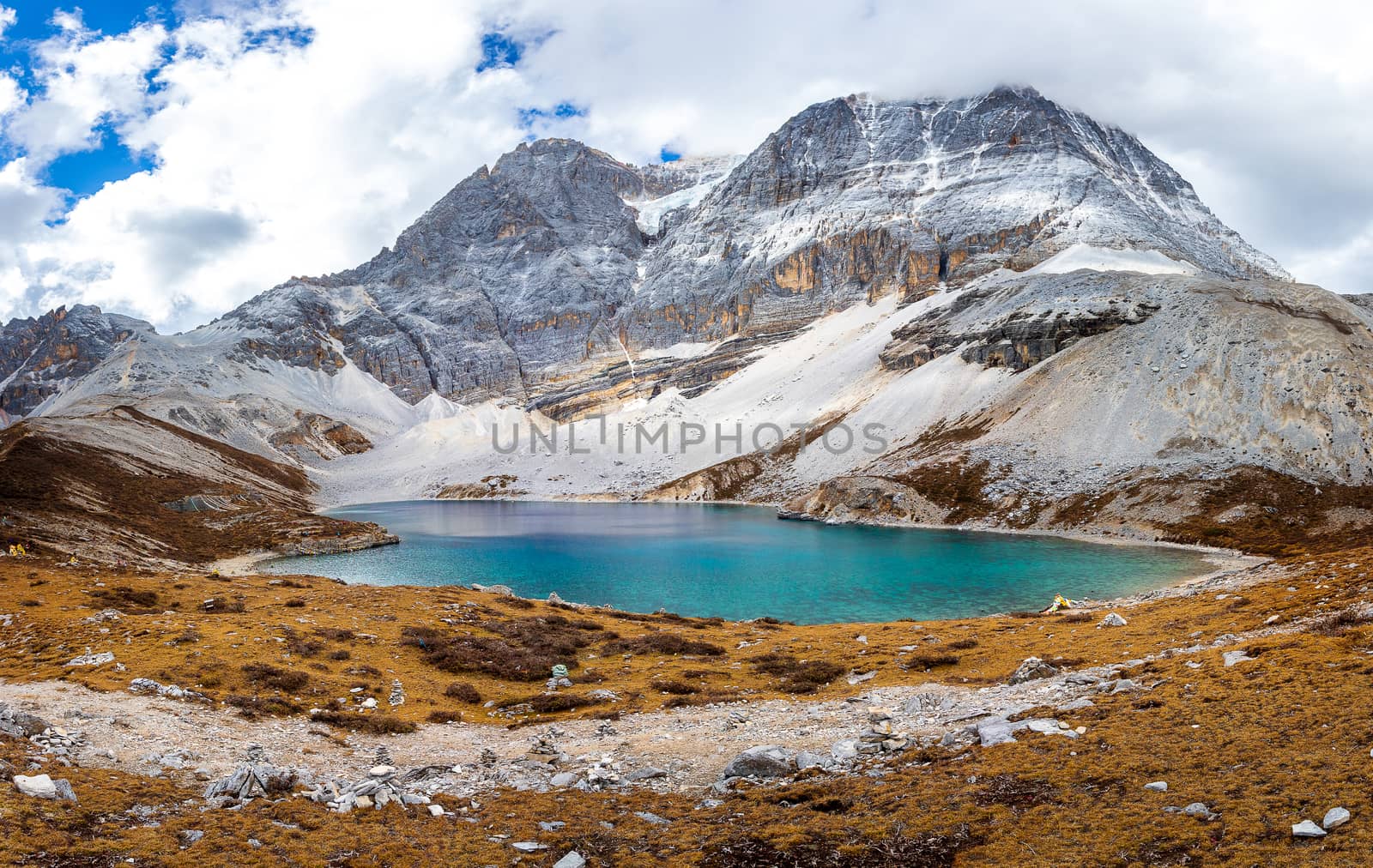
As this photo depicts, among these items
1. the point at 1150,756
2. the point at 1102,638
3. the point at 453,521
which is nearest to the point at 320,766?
the point at 1150,756

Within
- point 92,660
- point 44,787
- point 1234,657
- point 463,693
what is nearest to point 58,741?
point 44,787

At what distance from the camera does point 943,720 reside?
57.8 ft

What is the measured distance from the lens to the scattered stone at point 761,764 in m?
14.5

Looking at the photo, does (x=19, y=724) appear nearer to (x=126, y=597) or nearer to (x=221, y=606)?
(x=221, y=606)

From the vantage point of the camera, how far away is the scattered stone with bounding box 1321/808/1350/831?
29.0 ft

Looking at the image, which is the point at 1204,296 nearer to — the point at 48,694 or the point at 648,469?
the point at 648,469

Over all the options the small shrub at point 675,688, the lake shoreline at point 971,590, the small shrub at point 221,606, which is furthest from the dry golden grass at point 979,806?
the lake shoreline at point 971,590

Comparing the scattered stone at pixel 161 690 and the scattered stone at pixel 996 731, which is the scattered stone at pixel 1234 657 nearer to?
the scattered stone at pixel 996 731

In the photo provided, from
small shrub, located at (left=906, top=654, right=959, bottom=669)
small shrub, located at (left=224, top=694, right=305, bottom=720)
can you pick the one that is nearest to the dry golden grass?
small shrub, located at (left=224, top=694, right=305, bottom=720)

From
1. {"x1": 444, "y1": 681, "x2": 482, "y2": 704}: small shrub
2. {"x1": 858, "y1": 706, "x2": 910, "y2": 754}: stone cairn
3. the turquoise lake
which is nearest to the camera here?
{"x1": 858, "y1": 706, "x2": 910, "y2": 754}: stone cairn

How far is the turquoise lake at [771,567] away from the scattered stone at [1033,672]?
1073 inches

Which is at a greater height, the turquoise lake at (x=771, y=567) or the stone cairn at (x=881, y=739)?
the stone cairn at (x=881, y=739)

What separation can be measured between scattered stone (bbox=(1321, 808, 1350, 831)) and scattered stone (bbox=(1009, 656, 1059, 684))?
12450mm

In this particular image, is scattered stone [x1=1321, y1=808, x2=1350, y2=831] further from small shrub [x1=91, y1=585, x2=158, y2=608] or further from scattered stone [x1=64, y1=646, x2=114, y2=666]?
small shrub [x1=91, y1=585, x2=158, y2=608]
